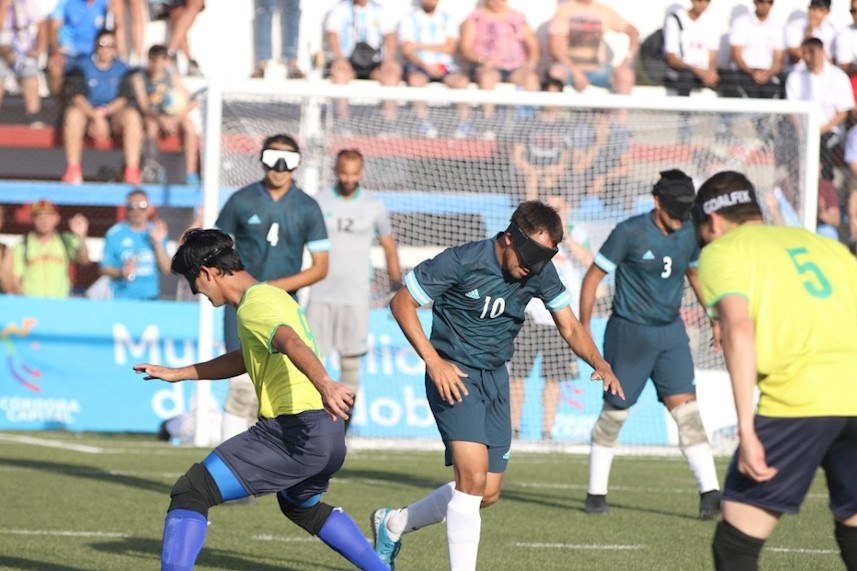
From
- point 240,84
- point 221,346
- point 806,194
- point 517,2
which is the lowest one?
point 221,346

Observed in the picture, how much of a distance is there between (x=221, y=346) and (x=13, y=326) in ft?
7.06

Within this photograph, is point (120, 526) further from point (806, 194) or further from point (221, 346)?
point (806, 194)

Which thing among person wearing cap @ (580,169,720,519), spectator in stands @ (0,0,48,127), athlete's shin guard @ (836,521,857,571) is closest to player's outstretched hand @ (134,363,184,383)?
athlete's shin guard @ (836,521,857,571)

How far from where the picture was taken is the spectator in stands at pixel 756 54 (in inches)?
677

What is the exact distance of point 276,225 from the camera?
1035 centimetres

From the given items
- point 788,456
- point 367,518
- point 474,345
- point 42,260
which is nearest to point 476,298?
point 474,345

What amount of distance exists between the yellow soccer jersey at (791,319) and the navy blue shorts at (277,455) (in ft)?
6.55

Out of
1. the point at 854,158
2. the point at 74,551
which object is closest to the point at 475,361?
the point at 74,551

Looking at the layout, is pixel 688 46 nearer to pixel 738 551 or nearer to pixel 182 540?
pixel 182 540

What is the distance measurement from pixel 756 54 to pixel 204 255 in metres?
12.8

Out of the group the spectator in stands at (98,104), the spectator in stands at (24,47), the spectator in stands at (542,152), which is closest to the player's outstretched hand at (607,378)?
the spectator in stands at (542,152)

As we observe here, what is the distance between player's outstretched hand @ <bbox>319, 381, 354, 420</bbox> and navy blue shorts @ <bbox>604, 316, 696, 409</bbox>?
15.4 ft

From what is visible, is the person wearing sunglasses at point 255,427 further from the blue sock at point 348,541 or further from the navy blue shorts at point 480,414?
the navy blue shorts at point 480,414

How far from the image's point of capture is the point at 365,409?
48.9ft
